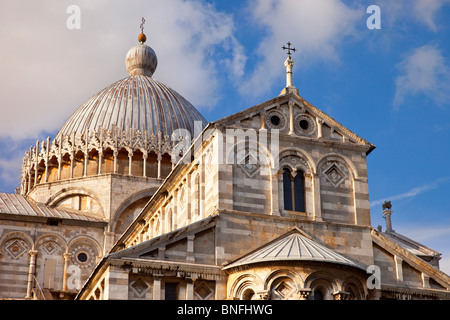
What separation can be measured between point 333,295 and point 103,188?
19.9 m

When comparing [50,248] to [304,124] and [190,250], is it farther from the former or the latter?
[304,124]

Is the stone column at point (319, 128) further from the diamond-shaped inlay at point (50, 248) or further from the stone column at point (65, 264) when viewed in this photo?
the diamond-shaped inlay at point (50, 248)

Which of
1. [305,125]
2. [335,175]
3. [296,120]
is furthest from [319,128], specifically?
[335,175]

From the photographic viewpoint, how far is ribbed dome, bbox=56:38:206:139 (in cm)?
4538

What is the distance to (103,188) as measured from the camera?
42.8m

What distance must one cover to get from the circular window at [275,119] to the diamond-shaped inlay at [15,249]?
16.4 m

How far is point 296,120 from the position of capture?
30609 mm

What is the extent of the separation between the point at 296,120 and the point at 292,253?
634 cm

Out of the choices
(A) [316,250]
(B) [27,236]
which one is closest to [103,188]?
(B) [27,236]

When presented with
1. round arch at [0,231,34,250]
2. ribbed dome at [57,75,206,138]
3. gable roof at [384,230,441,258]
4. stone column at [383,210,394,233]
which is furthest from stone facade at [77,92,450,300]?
stone column at [383,210,394,233]

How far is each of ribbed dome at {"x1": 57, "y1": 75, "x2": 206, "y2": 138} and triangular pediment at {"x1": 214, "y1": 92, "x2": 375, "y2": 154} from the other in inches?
618

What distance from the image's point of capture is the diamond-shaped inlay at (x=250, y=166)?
1137 inches
